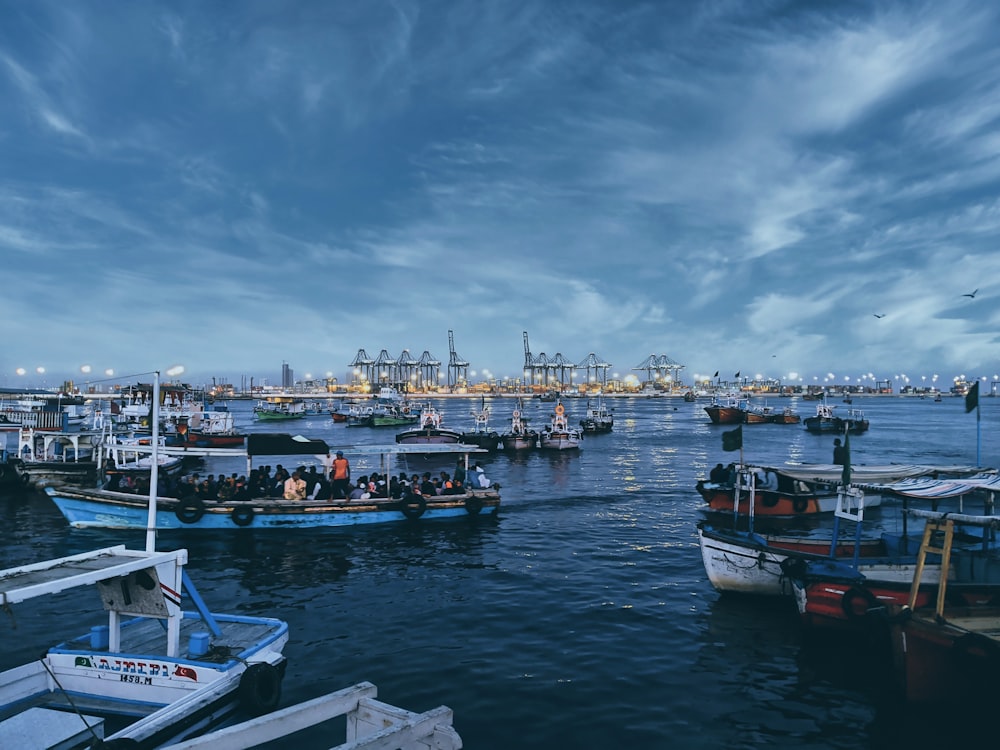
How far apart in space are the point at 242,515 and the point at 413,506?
668cm

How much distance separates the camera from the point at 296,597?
694 inches

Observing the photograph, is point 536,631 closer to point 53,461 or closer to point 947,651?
point 947,651

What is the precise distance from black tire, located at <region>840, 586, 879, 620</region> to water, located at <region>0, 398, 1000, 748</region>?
0.97 metres

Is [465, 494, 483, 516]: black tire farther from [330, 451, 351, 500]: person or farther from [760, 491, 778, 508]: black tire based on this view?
[760, 491, 778, 508]: black tire

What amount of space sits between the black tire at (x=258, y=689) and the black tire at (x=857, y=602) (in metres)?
11.9

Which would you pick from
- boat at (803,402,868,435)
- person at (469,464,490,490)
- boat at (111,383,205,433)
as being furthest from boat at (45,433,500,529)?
boat at (803,402,868,435)

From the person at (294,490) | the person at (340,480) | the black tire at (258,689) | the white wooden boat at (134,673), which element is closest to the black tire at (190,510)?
the person at (294,490)

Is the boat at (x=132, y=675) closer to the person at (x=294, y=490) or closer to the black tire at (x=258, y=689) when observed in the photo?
the black tire at (x=258, y=689)

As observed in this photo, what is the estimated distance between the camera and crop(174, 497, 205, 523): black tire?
78.8 feet

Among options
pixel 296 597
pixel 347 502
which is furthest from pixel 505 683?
pixel 347 502

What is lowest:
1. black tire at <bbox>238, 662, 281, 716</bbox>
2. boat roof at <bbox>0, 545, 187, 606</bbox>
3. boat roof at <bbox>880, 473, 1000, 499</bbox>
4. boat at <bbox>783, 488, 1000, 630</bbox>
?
black tire at <bbox>238, 662, 281, 716</bbox>

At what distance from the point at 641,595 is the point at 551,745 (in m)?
8.33

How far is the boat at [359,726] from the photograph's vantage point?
528cm

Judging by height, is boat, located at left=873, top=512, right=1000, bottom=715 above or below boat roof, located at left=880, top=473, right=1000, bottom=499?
below
